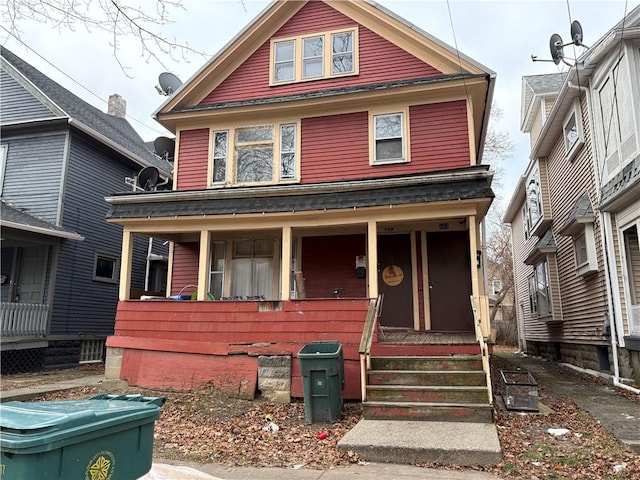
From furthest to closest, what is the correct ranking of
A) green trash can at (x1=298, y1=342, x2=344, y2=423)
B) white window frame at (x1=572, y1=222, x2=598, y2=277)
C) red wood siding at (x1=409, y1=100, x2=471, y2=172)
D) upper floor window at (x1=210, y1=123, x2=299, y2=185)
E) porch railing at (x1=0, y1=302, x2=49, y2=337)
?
1. porch railing at (x1=0, y1=302, x2=49, y2=337)
2. upper floor window at (x1=210, y1=123, x2=299, y2=185)
3. white window frame at (x1=572, y1=222, x2=598, y2=277)
4. red wood siding at (x1=409, y1=100, x2=471, y2=172)
5. green trash can at (x1=298, y1=342, x2=344, y2=423)

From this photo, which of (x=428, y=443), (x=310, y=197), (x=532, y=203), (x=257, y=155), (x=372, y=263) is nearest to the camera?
(x=428, y=443)

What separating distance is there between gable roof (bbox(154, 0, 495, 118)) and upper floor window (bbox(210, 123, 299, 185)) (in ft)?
4.83

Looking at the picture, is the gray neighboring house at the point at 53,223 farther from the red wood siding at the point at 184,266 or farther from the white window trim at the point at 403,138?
the white window trim at the point at 403,138

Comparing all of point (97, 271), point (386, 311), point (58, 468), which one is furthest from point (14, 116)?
point (58, 468)

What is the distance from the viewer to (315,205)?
8.81 m

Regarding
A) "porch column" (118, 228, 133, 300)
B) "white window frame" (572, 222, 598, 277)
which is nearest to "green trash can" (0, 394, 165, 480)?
"porch column" (118, 228, 133, 300)

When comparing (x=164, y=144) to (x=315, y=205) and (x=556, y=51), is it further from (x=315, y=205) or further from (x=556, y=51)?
(x=556, y=51)

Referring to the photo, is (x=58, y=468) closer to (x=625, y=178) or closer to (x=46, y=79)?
(x=625, y=178)

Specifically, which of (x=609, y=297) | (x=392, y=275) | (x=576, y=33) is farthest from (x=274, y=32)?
(x=609, y=297)

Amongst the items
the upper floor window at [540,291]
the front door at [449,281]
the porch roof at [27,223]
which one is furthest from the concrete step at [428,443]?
the porch roof at [27,223]

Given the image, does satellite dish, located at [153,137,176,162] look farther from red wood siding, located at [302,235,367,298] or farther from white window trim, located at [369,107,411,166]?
white window trim, located at [369,107,411,166]

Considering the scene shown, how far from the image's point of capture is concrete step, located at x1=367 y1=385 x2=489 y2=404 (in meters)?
6.24

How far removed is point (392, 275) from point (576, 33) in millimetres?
6778

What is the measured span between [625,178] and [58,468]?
30.6 feet
